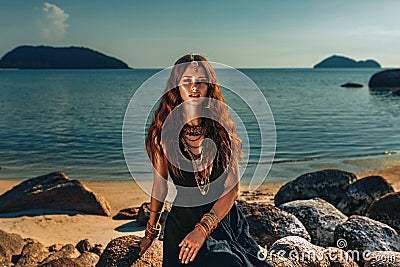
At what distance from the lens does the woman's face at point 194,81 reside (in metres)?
3.83

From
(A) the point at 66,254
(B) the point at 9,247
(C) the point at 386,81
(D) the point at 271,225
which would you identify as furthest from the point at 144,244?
(C) the point at 386,81

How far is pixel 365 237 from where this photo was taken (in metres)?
6.44

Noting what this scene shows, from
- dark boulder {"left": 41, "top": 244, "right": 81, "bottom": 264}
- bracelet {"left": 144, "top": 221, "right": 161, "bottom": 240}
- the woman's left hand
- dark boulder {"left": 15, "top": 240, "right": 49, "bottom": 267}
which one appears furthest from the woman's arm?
dark boulder {"left": 15, "top": 240, "right": 49, "bottom": 267}

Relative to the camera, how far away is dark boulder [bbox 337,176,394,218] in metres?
9.12

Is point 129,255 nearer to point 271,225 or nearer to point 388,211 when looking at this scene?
point 271,225

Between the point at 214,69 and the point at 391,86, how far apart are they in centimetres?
9602

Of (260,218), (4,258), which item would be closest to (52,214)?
(4,258)

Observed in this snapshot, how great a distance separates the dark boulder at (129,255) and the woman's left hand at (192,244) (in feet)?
2.84

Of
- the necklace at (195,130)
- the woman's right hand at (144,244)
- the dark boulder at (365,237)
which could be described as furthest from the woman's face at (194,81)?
the dark boulder at (365,237)

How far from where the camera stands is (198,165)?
3.85 metres

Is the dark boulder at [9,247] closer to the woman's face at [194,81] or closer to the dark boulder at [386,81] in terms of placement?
the woman's face at [194,81]

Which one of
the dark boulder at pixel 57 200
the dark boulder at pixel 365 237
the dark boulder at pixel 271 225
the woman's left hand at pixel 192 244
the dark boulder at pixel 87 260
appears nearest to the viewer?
the woman's left hand at pixel 192 244

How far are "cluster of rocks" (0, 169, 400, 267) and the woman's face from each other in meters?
1.58

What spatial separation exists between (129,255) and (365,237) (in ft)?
A: 11.0
